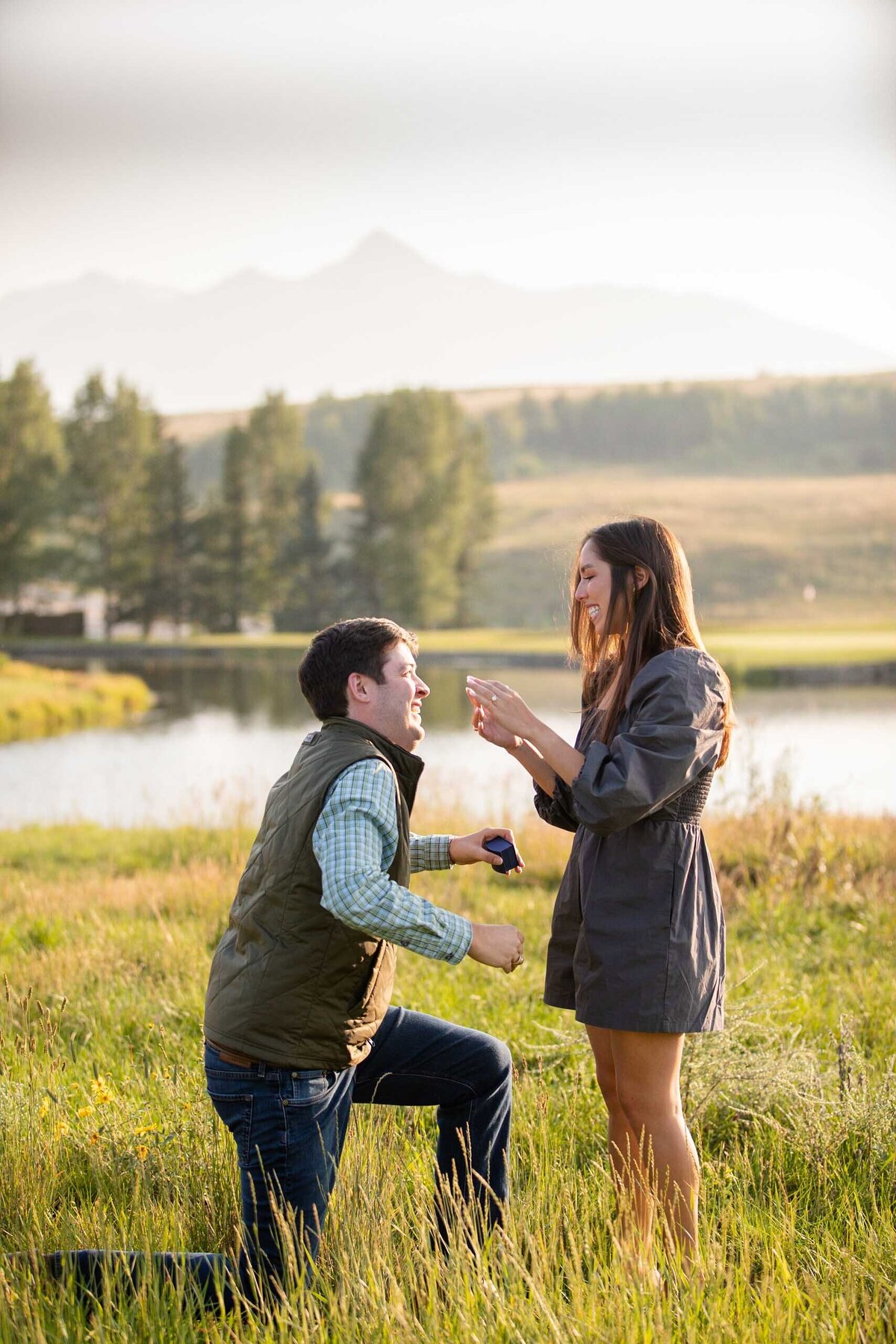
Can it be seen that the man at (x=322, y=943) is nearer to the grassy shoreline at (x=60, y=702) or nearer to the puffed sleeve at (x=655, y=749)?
the puffed sleeve at (x=655, y=749)

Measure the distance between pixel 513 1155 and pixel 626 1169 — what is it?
2.48ft

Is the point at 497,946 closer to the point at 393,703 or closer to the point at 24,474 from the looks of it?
the point at 393,703

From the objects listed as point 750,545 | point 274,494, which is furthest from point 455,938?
point 750,545

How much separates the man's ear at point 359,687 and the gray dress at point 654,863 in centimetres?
54

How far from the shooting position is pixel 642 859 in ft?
10.2

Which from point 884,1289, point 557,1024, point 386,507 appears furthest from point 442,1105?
point 386,507

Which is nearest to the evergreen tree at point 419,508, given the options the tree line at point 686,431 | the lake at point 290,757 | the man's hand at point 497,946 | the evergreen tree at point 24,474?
the evergreen tree at point 24,474

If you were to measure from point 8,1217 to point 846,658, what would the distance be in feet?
135

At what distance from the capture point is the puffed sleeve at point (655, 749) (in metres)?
2.93

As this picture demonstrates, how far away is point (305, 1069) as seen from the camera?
9.21ft

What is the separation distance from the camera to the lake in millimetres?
13211

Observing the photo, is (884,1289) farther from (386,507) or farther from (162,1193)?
(386,507)

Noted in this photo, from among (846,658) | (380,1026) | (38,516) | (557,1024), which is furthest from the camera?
(38,516)

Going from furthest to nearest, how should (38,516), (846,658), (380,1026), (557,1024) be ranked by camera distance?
(38,516), (846,658), (557,1024), (380,1026)
